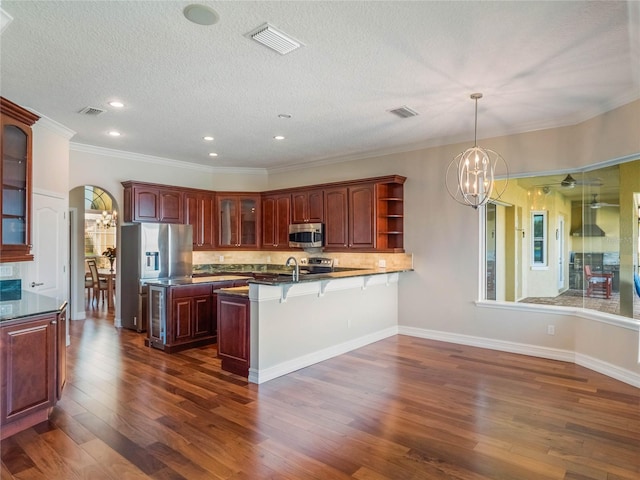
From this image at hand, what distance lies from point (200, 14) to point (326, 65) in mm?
1115

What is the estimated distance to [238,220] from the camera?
7.73 meters

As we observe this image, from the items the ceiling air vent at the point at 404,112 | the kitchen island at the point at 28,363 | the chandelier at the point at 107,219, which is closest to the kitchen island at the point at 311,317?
the kitchen island at the point at 28,363

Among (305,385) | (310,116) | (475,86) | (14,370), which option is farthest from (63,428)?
(475,86)

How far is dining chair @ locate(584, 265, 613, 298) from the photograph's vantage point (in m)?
4.66

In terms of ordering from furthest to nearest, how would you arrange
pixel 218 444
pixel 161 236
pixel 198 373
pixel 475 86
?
1. pixel 161 236
2. pixel 198 373
3. pixel 475 86
4. pixel 218 444

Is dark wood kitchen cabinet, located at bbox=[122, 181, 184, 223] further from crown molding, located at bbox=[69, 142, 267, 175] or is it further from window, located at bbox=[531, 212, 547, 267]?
window, located at bbox=[531, 212, 547, 267]

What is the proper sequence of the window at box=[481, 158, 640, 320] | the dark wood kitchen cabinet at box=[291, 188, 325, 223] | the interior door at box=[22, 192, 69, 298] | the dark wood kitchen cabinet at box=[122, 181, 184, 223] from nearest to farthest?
the window at box=[481, 158, 640, 320], the interior door at box=[22, 192, 69, 298], the dark wood kitchen cabinet at box=[122, 181, 184, 223], the dark wood kitchen cabinet at box=[291, 188, 325, 223]

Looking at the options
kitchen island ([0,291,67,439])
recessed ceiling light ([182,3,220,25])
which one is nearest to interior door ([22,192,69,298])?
kitchen island ([0,291,67,439])

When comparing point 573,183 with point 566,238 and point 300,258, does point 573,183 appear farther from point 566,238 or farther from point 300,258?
point 300,258

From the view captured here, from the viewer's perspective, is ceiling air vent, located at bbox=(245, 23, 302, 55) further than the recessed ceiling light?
Yes

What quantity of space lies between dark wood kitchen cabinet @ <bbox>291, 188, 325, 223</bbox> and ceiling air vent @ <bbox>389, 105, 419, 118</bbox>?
8.05ft

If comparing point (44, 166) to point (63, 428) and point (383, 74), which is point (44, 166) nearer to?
point (63, 428)

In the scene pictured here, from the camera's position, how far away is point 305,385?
398 cm

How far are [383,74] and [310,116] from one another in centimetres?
137
